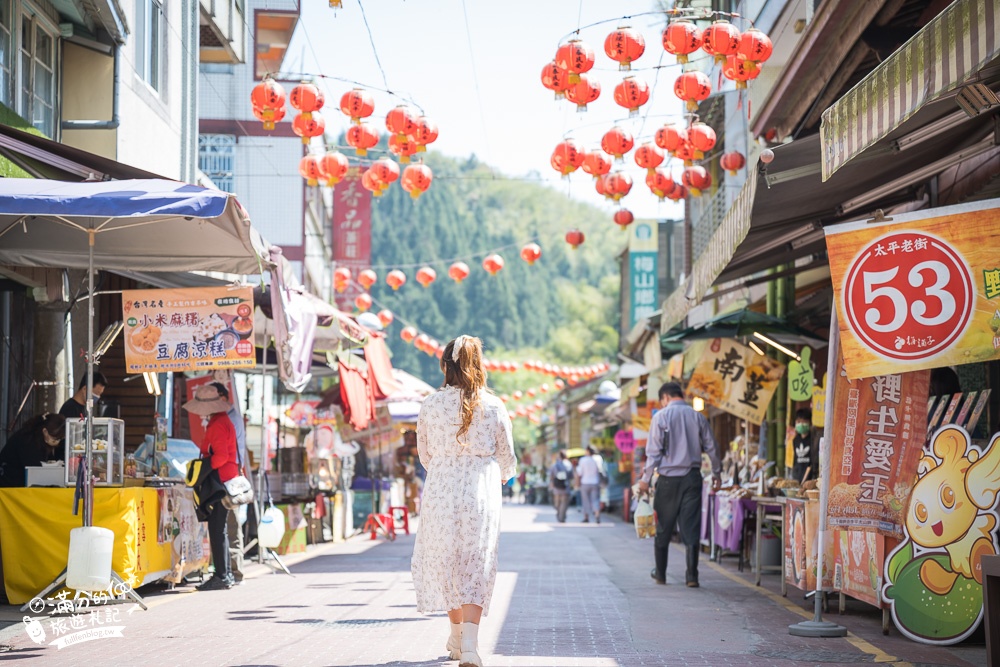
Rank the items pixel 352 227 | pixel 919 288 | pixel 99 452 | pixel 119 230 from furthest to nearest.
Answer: pixel 352 227 < pixel 119 230 < pixel 99 452 < pixel 919 288

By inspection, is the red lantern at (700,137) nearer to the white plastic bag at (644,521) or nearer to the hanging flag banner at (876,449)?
the white plastic bag at (644,521)

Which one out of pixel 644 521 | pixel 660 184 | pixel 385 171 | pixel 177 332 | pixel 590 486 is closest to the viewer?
pixel 177 332

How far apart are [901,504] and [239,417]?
21.6 feet

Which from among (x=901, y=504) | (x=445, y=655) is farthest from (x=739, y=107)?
(x=445, y=655)

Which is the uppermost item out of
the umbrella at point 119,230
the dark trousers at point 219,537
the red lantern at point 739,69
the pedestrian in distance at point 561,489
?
the red lantern at point 739,69

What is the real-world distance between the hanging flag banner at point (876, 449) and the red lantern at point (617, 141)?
8.31 meters

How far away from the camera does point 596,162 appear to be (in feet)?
56.1

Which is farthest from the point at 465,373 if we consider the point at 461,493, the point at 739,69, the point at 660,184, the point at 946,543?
the point at 660,184

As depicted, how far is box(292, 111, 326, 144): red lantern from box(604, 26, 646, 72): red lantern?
4.41 metres

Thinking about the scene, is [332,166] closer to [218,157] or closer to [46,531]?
[46,531]

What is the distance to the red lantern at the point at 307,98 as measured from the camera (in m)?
16.2

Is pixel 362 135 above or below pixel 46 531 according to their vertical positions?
above

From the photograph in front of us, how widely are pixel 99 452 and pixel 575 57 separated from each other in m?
7.30

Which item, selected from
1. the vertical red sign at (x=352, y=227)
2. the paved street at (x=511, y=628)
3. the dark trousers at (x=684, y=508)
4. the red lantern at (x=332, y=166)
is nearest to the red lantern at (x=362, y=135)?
the red lantern at (x=332, y=166)
